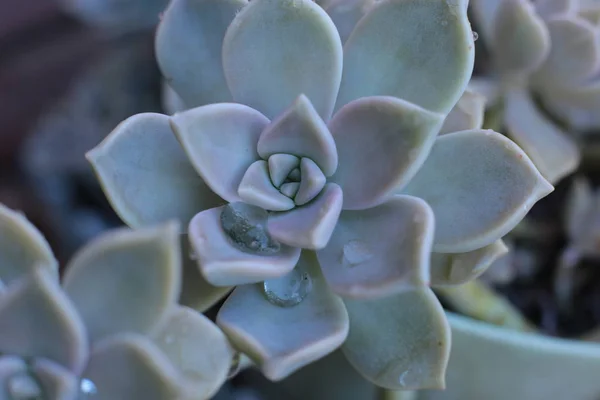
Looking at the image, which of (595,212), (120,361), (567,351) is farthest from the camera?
(595,212)

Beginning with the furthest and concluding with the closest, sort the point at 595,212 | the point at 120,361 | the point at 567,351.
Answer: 1. the point at 595,212
2. the point at 567,351
3. the point at 120,361

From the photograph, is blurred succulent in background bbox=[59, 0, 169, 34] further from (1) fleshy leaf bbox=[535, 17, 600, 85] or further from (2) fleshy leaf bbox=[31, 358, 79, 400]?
(2) fleshy leaf bbox=[31, 358, 79, 400]

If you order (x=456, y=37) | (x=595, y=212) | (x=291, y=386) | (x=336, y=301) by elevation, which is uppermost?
(x=456, y=37)

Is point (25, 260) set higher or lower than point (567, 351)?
higher

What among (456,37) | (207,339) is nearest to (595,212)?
(456,37)

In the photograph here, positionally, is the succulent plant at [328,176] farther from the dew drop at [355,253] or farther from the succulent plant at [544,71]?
the succulent plant at [544,71]

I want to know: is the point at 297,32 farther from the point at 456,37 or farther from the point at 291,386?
the point at 291,386

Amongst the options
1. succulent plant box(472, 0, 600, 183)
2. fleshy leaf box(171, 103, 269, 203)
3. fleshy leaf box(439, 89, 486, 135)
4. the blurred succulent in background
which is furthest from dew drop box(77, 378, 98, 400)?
the blurred succulent in background

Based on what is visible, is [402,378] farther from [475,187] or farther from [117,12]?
[117,12]
